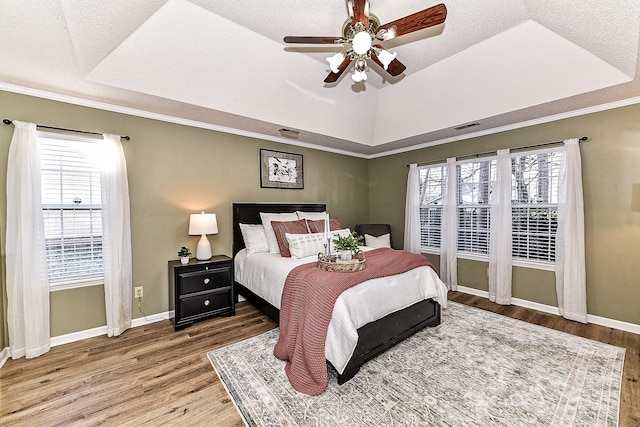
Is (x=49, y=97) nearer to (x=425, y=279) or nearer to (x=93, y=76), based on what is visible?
(x=93, y=76)

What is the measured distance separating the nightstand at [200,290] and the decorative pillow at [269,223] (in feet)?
1.78

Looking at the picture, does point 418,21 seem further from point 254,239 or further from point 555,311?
point 555,311

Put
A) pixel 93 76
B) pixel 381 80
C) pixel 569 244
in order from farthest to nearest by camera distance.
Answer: pixel 381 80, pixel 569 244, pixel 93 76

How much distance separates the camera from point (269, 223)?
11.9 feet

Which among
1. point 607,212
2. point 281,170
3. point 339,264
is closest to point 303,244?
point 339,264

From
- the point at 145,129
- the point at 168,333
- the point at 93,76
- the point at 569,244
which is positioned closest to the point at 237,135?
the point at 145,129

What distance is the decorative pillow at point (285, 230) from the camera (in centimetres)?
325

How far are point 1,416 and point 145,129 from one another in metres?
2.70

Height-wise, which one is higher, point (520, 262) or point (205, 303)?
point (520, 262)

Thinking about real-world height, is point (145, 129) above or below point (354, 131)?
below

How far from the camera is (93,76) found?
236cm

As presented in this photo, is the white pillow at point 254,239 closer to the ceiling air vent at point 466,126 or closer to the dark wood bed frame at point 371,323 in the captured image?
the dark wood bed frame at point 371,323

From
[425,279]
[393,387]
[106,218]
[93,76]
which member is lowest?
[393,387]

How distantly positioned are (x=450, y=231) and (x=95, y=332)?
4779 mm
